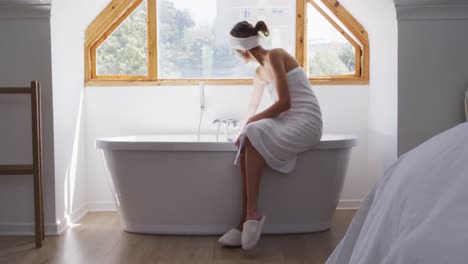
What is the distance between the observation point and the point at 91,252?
2965mm

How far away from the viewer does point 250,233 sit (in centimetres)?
293

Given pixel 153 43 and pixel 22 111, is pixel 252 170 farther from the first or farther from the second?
pixel 153 43

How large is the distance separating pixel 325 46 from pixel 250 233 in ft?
6.40

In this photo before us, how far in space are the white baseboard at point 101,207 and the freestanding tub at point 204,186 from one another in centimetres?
85

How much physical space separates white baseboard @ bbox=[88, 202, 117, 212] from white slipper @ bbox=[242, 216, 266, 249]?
1.58m

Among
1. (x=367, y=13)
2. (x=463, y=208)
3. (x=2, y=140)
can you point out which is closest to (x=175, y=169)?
(x=2, y=140)

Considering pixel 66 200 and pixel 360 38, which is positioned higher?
pixel 360 38

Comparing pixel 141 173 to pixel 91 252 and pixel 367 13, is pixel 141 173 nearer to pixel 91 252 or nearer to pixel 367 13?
pixel 91 252

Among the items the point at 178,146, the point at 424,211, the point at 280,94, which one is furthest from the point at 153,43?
the point at 424,211

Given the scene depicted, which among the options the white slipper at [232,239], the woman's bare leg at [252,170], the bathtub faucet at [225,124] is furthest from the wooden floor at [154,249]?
the bathtub faucet at [225,124]

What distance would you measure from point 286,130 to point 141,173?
88cm

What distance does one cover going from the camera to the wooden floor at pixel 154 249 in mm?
2813

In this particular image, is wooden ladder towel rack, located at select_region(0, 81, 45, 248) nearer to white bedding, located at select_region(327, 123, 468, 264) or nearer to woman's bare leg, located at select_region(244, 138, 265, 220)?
woman's bare leg, located at select_region(244, 138, 265, 220)

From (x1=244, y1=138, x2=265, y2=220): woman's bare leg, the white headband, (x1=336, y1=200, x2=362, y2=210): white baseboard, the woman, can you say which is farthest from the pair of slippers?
(x1=336, y1=200, x2=362, y2=210): white baseboard
